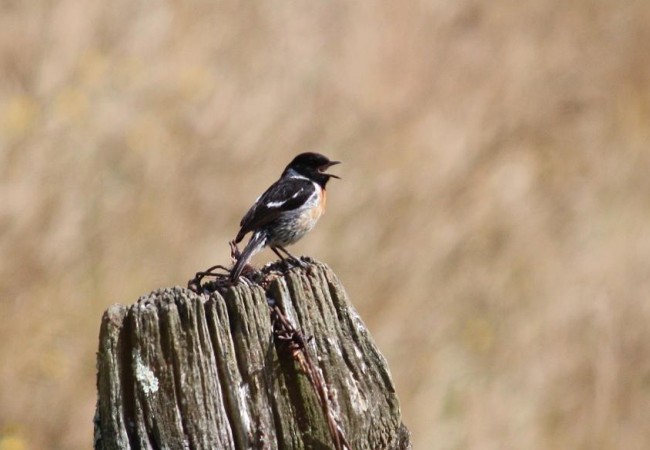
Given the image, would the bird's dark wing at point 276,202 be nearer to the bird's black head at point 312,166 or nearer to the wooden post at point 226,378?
the bird's black head at point 312,166

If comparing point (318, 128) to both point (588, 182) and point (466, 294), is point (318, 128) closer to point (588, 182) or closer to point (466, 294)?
point (466, 294)

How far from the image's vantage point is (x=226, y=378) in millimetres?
2742

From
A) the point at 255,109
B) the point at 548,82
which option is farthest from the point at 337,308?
the point at 548,82

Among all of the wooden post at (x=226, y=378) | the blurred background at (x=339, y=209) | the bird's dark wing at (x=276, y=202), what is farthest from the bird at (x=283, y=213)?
the wooden post at (x=226, y=378)

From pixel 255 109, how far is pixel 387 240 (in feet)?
5.21

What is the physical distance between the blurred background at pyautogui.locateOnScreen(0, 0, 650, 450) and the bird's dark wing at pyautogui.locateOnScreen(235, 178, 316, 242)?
1839mm

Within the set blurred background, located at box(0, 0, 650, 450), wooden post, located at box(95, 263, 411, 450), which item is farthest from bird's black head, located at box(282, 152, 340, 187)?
wooden post, located at box(95, 263, 411, 450)

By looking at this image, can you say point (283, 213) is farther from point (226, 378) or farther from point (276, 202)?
point (226, 378)

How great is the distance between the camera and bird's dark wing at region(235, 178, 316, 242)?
Result: 5.56 meters

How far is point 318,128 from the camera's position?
935 cm

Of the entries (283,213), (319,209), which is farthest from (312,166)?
(283,213)

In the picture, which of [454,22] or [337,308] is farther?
[454,22]

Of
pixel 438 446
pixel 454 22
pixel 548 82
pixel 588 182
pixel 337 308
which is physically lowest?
pixel 337 308

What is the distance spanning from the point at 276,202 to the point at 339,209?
2.88 m
